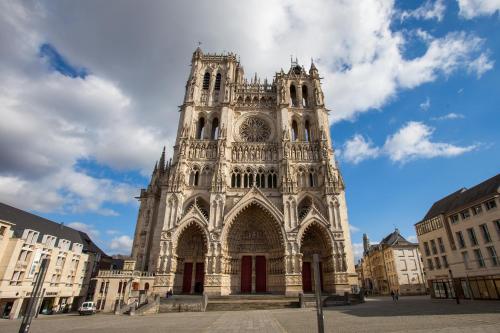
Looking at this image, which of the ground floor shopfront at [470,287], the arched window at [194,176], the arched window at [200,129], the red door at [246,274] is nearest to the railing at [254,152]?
the arched window at [194,176]

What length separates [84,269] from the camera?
30.2 m

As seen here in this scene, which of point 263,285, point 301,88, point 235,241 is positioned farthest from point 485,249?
point 301,88

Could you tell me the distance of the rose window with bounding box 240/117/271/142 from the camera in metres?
31.5

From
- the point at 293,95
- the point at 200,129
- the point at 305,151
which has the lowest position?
the point at 305,151

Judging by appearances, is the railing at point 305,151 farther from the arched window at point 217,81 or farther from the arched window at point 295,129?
the arched window at point 217,81

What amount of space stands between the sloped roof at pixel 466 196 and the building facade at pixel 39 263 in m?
31.9

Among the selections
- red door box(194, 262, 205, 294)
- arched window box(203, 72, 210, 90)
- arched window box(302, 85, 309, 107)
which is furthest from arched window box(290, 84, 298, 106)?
red door box(194, 262, 205, 294)

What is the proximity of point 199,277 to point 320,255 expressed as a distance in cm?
1168

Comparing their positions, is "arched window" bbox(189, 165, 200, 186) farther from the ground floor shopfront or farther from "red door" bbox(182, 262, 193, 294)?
the ground floor shopfront

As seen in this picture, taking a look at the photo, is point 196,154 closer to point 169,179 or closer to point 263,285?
point 169,179

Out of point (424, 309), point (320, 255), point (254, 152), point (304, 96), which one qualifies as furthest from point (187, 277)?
point (304, 96)

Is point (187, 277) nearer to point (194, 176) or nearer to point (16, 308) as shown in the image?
point (194, 176)

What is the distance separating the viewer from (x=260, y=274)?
25.2 meters

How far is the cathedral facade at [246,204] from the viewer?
919 inches
